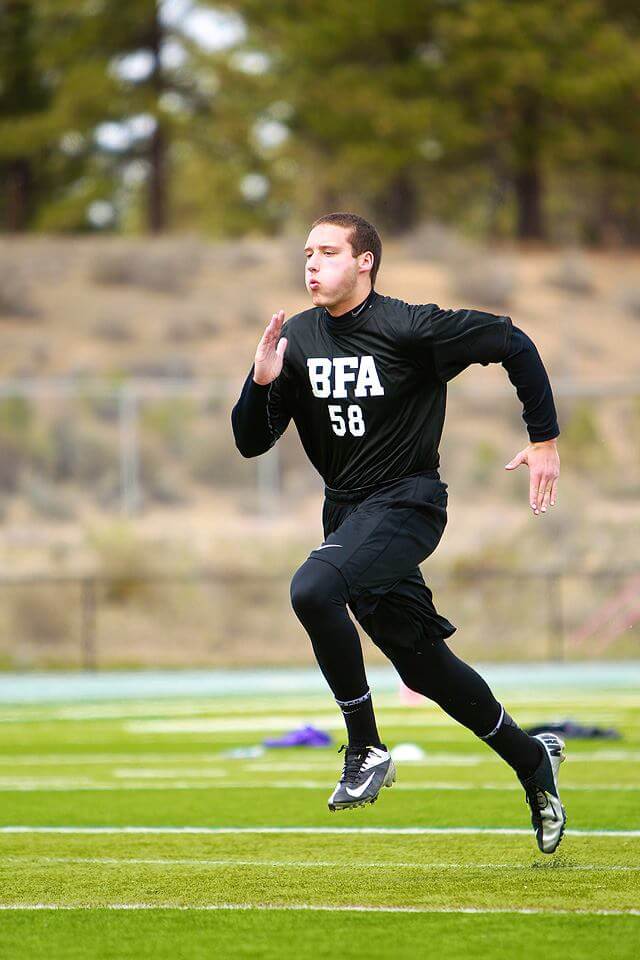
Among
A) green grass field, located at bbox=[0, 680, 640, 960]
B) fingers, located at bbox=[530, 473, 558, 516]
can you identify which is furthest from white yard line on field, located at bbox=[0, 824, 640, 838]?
fingers, located at bbox=[530, 473, 558, 516]

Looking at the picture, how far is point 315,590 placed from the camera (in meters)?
5.91

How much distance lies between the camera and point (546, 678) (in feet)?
71.6

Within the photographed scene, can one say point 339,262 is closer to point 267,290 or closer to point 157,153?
point 267,290

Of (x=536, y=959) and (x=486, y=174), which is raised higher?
(x=486, y=174)

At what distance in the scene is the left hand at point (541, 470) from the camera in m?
6.05

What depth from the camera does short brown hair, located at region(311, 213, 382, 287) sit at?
6.31 metres

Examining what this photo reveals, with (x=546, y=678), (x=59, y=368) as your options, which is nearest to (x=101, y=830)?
(x=546, y=678)

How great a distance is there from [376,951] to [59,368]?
33.5 meters

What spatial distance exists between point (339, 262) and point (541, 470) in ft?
3.56

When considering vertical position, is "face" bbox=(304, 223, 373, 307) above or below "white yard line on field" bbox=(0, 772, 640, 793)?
above

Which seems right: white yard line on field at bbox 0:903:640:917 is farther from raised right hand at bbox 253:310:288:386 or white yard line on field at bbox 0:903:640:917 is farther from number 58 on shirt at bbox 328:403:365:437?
raised right hand at bbox 253:310:288:386

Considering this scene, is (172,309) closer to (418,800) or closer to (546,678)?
(546,678)

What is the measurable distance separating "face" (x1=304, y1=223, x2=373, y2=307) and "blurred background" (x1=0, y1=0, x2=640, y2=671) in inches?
712

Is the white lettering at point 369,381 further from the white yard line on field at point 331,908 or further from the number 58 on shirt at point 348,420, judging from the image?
the white yard line on field at point 331,908
